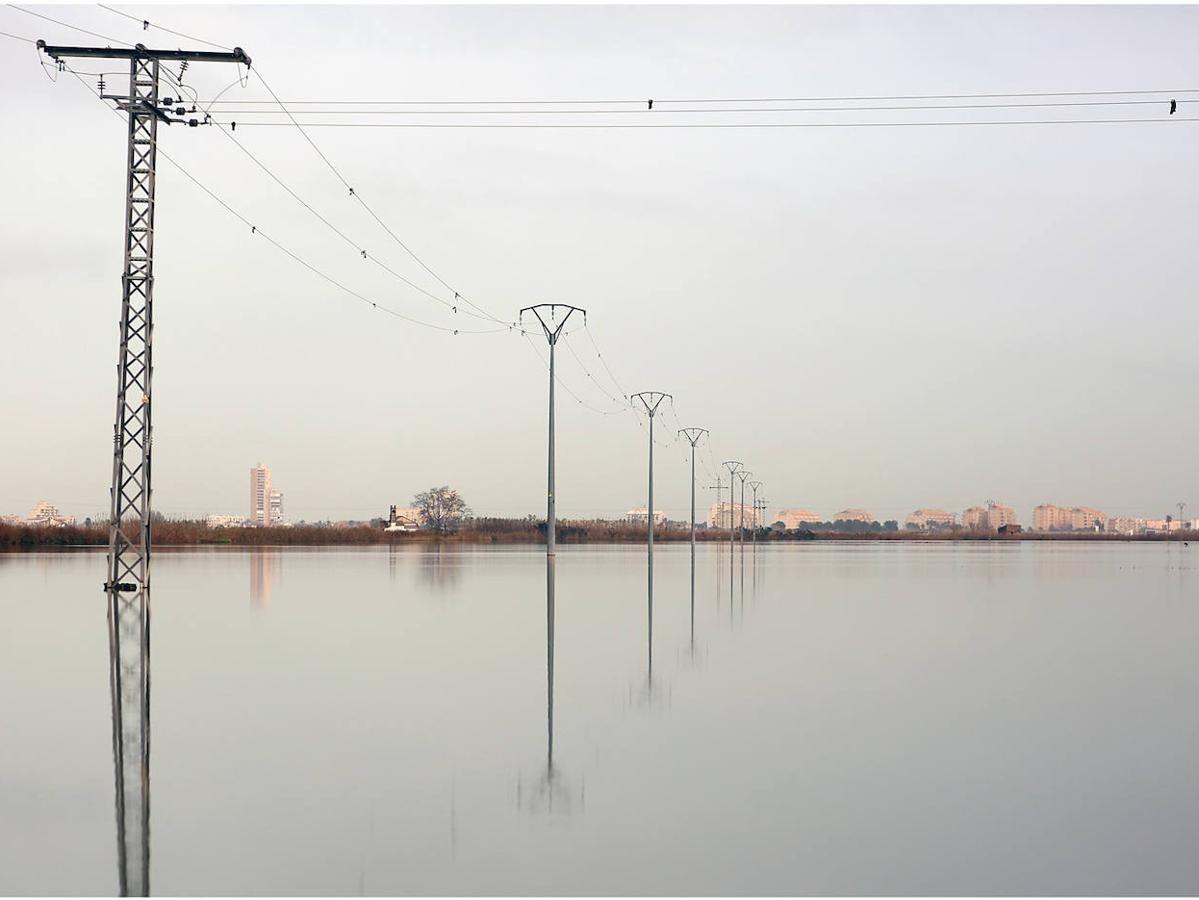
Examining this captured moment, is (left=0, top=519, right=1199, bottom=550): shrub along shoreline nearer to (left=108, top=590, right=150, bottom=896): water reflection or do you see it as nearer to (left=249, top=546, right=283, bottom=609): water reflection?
(left=249, top=546, right=283, bottom=609): water reflection

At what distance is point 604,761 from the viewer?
34.4 ft

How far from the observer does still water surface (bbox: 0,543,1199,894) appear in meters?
7.27

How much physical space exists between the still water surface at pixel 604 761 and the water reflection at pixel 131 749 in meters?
0.04

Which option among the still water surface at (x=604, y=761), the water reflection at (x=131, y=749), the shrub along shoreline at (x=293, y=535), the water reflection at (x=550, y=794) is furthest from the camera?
the shrub along shoreline at (x=293, y=535)

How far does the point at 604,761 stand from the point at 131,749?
13.6ft

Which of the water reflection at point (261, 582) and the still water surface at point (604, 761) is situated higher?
the still water surface at point (604, 761)

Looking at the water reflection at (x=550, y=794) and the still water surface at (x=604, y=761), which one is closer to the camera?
the still water surface at (x=604, y=761)

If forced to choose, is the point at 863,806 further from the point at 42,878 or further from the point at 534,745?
the point at 42,878

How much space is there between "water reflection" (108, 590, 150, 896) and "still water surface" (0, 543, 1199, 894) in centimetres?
4

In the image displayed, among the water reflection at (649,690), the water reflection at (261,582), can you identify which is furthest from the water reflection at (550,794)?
the water reflection at (261,582)

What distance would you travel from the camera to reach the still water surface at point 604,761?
7270 mm

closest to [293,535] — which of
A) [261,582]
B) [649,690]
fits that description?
[261,582]

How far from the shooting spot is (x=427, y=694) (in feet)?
48.0

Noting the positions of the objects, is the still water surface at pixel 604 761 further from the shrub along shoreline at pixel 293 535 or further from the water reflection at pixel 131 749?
the shrub along shoreline at pixel 293 535
